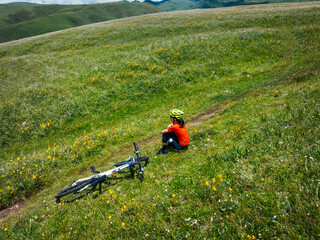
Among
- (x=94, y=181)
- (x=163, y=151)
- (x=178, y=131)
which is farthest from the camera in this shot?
(x=163, y=151)

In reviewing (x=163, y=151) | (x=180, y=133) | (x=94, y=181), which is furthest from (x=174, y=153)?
(x=94, y=181)

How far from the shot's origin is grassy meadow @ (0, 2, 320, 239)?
16.1 feet

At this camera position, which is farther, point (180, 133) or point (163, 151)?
point (163, 151)

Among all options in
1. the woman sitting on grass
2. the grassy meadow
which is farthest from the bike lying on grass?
the woman sitting on grass

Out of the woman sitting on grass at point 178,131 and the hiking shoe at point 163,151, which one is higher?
the woman sitting on grass at point 178,131

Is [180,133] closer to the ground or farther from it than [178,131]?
closer to the ground

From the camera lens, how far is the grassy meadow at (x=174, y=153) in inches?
193

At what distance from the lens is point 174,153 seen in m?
8.84

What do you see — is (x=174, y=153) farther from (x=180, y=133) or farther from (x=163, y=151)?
(x=180, y=133)

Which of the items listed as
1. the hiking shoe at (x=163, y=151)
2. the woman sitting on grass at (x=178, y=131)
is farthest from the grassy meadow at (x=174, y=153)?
the woman sitting on grass at (x=178, y=131)

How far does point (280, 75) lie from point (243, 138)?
13514 millimetres

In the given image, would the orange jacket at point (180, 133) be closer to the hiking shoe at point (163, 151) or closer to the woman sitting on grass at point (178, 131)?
the woman sitting on grass at point (178, 131)

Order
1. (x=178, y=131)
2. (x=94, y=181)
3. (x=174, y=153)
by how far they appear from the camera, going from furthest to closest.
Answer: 1. (x=174, y=153)
2. (x=178, y=131)
3. (x=94, y=181)

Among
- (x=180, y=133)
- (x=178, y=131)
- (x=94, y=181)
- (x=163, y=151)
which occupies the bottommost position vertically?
(x=163, y=151)
